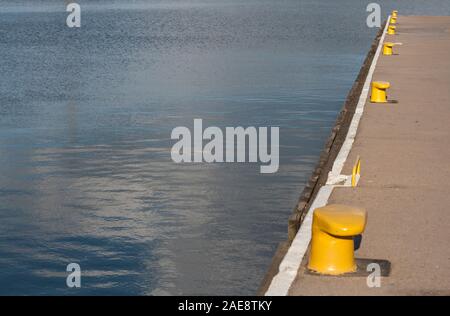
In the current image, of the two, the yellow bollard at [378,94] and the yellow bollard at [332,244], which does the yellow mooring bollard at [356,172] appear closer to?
the yellow bollard at [332,244]

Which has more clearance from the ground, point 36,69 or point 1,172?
point 36,69

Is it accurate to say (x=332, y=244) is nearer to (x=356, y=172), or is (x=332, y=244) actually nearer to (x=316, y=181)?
(x=316, y=181)

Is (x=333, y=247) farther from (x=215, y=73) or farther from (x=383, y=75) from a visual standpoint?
(x=215, y=73)

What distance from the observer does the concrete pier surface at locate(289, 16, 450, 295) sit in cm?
803

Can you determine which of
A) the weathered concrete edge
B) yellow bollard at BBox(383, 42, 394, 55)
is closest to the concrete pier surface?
the weathered concrete edge

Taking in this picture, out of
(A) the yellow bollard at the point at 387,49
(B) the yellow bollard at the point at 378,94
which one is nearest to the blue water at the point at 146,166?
(B) the yellow bollard at the point at 378,94

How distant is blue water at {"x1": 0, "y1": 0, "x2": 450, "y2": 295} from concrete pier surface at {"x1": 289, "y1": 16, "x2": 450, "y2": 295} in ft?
5.06

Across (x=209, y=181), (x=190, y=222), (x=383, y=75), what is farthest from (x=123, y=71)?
(x=190, y=222)

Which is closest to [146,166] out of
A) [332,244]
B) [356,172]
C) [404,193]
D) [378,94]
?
[378,94]

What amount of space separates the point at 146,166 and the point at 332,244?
952 centimetres

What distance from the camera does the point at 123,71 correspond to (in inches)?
1321

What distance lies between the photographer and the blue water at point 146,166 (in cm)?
1204

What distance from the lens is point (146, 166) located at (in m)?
17.4

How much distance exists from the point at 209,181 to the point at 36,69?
748 inches
